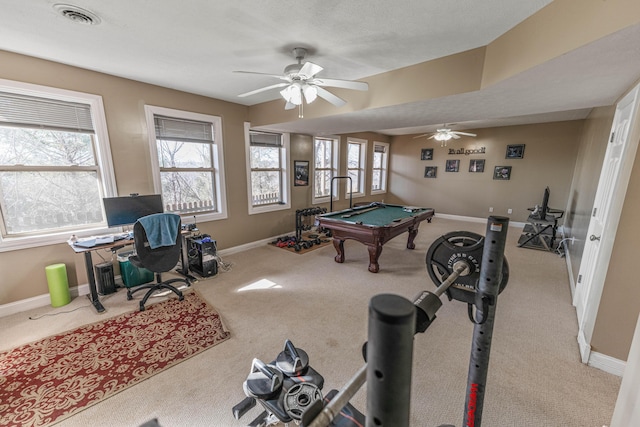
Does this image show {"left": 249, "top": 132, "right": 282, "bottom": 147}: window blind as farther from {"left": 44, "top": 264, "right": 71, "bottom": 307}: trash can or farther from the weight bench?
the weight bench

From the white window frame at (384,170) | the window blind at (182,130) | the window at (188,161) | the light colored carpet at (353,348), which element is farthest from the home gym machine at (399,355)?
the white window frame at (384,170)

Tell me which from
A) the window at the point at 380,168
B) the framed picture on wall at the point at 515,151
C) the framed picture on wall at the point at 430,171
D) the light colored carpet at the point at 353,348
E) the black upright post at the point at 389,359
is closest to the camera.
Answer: the black upright post at the point at 389,359

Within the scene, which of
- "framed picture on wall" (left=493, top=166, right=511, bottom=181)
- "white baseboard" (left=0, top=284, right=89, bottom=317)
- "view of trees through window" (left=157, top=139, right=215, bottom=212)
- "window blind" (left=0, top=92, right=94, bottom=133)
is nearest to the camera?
"window blind" (left=0, top=92, right=94, bottom=133)

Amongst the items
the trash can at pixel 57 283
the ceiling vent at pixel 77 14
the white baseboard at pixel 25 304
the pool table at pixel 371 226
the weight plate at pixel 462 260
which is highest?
the ceiling vent at pixel 77 14

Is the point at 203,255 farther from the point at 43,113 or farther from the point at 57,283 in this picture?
the point at 43,113

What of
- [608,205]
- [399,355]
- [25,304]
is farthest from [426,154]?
[25,304]

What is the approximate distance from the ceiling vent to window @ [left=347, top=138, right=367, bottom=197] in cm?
566

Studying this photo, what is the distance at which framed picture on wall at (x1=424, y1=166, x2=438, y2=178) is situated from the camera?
7662 mm

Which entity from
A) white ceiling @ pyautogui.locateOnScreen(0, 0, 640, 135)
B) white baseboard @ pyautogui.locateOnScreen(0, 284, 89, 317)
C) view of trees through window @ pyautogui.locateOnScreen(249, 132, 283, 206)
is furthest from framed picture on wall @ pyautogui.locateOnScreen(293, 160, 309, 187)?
white baseboard @ pyautogui.locateOnScreen(0, 284, 89, 317)

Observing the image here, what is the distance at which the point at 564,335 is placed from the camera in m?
2.41

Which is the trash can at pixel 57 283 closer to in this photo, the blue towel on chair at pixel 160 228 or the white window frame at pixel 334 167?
the blue towel on chair at pixel 160 228

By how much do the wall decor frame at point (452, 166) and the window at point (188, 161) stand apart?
6197 mm

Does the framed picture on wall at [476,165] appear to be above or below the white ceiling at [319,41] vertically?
below

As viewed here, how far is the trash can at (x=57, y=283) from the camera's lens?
9.09 ft
